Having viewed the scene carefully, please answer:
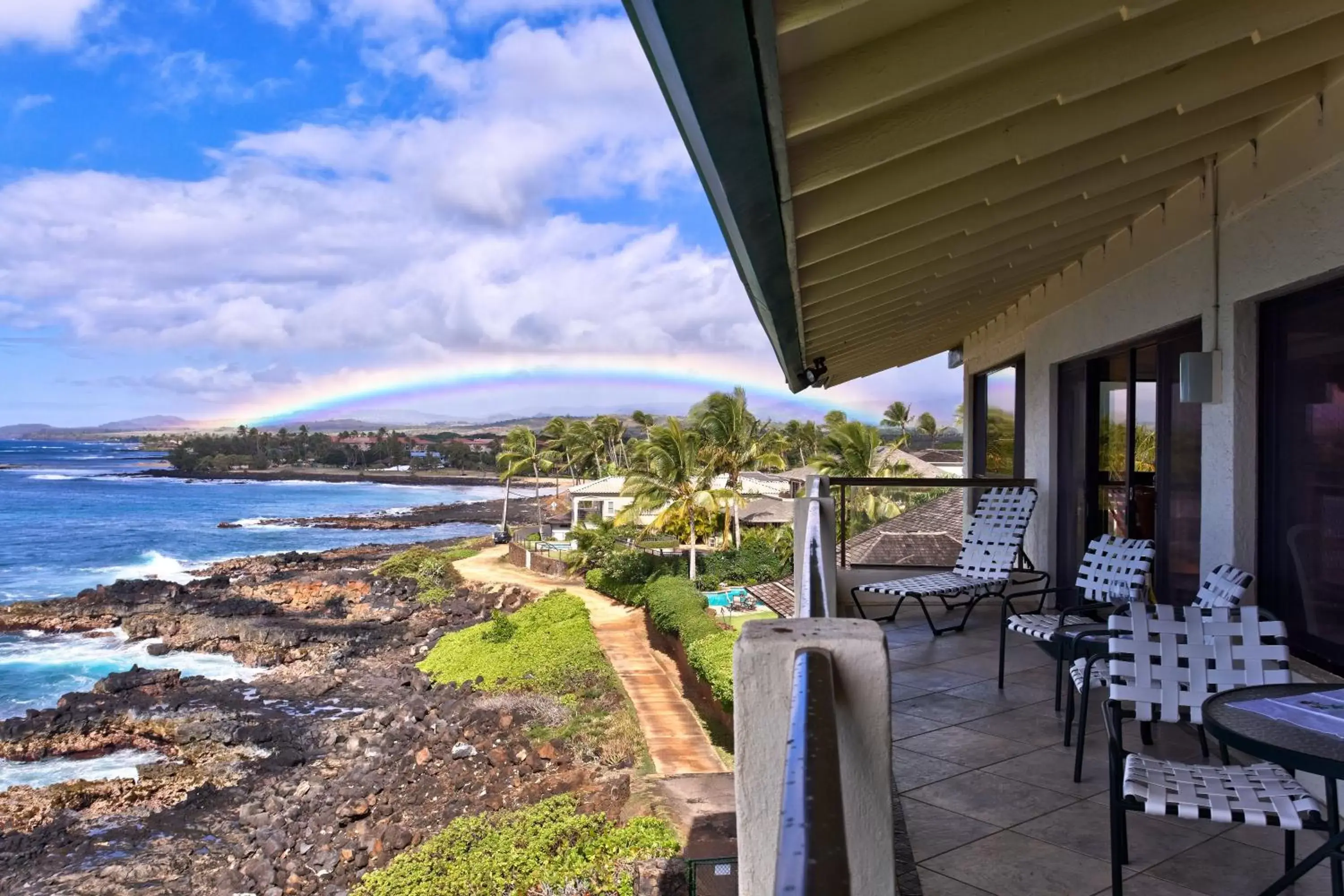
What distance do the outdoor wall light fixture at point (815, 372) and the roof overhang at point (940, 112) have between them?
199 centimetres

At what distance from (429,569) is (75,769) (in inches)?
843

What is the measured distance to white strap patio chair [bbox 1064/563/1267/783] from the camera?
314 cm

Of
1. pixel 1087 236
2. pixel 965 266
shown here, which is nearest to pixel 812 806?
pixel 965 266

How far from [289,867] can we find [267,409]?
372ft

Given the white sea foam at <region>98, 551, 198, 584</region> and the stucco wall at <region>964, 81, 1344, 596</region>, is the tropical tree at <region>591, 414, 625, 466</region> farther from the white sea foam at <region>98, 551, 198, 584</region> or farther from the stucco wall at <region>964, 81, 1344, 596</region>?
the stucco wall at <region>964, 81, 1344, 596</region>

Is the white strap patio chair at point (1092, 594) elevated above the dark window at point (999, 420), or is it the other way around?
the dark window at point (999, 420)

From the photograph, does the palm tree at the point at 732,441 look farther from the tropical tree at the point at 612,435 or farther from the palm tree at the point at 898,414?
the palm tree at the point at 898,414

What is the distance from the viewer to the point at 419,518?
7419 centimetres

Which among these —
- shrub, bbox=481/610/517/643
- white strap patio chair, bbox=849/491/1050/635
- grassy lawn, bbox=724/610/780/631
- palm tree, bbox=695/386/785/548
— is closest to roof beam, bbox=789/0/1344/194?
white strap patio chair, bbox=849/491/1050/635

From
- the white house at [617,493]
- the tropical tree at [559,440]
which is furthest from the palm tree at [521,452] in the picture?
the tropical tree at [559,440]

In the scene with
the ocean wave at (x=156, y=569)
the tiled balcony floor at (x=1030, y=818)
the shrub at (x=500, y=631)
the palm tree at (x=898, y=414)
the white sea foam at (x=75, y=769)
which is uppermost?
the palm tree at (x=898, y=414)

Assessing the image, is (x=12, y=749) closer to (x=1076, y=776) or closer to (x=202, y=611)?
(x=202, y=611)

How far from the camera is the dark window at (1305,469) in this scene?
336 centimetres

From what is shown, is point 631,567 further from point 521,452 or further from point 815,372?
point 815,372
